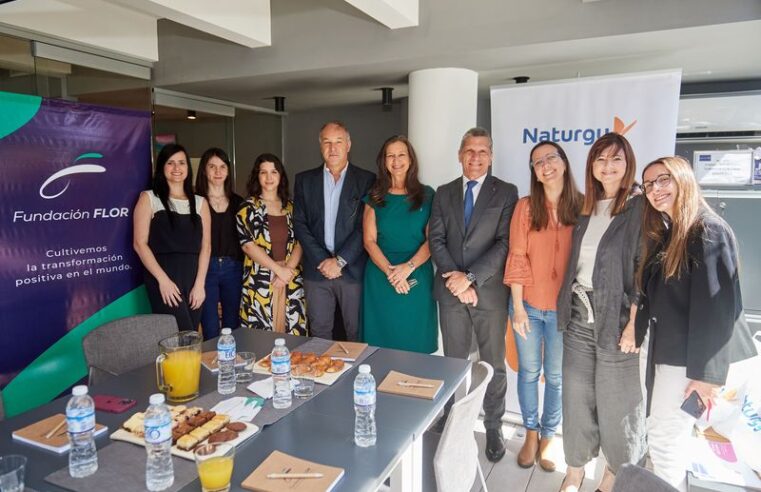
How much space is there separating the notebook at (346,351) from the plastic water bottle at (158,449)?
2.88 feet

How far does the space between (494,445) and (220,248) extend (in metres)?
2.02

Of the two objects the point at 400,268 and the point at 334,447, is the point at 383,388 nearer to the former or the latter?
the point at 334,447

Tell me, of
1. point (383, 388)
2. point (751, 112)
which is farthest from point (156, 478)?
point (751, 112)

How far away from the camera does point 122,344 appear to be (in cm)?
227

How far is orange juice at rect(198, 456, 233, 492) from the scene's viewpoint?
1.16 metres

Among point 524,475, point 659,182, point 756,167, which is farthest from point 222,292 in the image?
point 756,167

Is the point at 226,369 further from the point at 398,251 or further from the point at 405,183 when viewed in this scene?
the point at 405,183

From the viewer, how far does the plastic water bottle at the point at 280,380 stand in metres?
1.64

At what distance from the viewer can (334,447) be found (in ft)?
4.58

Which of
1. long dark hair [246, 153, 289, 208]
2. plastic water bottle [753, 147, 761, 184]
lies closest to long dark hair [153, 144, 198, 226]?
long dark hair [246, 153, 289, 208]

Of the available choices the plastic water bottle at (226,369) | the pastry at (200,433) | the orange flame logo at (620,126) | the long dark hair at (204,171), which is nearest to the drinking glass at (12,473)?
the pastry at (200,433)

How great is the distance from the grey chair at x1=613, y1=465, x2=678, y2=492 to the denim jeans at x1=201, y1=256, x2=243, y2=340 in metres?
2.61

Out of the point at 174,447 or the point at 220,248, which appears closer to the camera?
the point at 174,447

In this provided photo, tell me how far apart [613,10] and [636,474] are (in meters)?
2.55
